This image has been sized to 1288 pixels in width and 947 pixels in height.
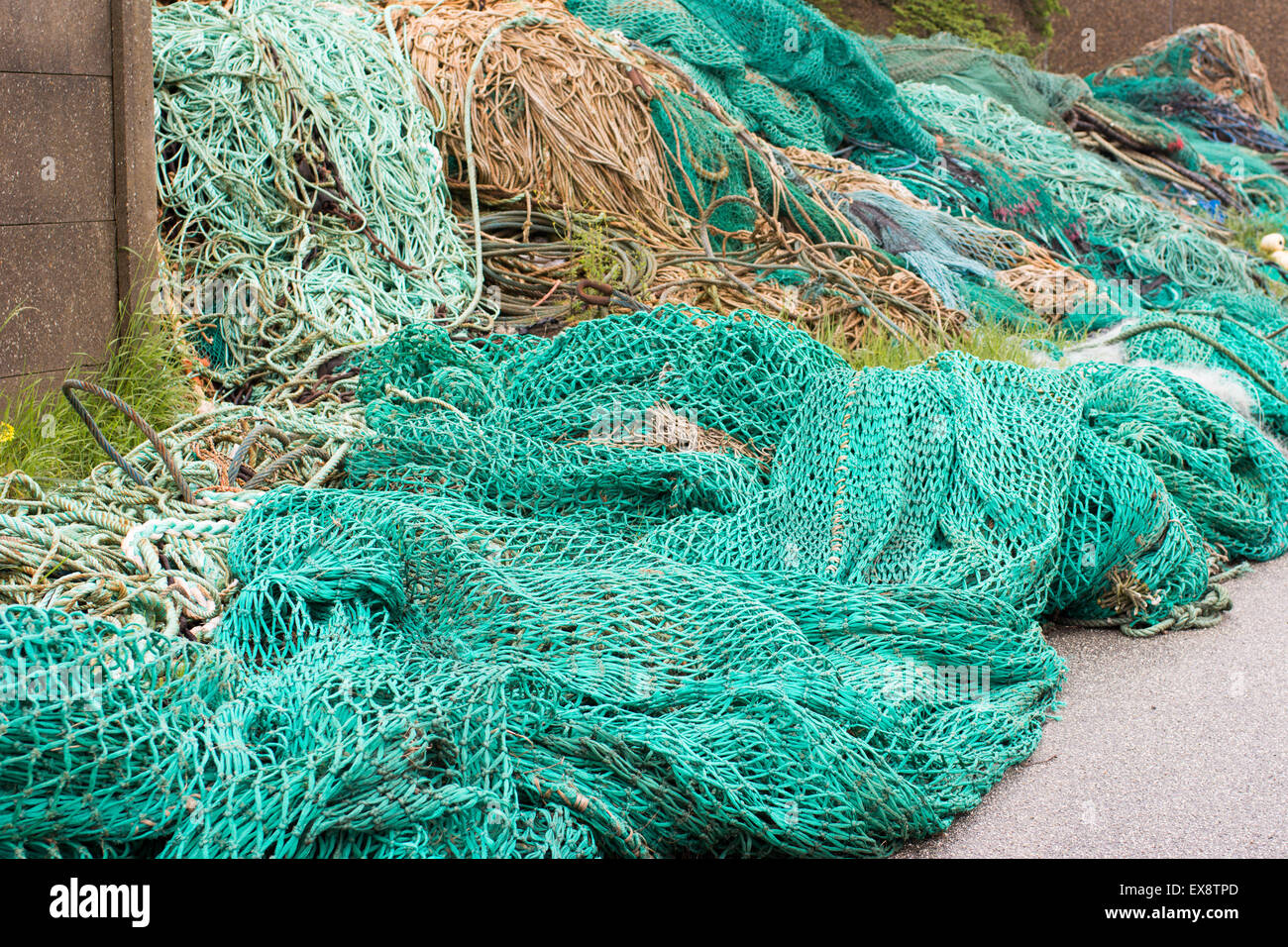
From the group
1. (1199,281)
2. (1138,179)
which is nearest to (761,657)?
(1199,281)

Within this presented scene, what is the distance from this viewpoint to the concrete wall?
3.85 m

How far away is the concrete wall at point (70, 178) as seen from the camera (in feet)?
12.6

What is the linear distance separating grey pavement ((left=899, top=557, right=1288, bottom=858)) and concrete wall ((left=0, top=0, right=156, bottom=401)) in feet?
10.2

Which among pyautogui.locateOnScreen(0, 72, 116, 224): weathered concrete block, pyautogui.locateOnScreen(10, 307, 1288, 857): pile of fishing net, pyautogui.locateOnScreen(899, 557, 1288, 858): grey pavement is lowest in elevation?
pyautogui.locateOnScreen(899, 557, 1288, 858): grey pavement

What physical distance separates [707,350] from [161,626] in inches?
73.2

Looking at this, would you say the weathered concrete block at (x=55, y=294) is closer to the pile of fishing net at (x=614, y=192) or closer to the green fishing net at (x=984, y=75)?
the pile of fishing net at (x=614, y=192)

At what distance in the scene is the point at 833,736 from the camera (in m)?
2.62

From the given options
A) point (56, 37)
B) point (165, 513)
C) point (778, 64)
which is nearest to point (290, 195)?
point (56, 37)

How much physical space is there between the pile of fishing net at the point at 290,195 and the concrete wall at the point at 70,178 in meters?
0.49

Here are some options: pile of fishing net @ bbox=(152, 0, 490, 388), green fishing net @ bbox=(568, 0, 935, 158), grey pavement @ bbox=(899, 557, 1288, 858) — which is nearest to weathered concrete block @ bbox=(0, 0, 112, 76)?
pile of fishing net @ bbox=(152, 0, 490, 388)

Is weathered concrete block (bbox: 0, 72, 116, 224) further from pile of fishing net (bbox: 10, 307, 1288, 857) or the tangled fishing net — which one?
pile of fishing net (bbox: 10, 307, 1288, 857)

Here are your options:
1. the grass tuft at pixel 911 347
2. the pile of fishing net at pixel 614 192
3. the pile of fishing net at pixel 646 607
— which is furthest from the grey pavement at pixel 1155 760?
the pile of fishing net at pixel 614 192

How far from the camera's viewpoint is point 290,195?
5.18 metres

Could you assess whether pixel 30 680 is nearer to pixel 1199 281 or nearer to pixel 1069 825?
pixel 1069 825
